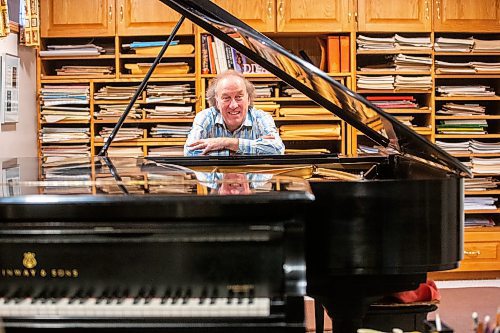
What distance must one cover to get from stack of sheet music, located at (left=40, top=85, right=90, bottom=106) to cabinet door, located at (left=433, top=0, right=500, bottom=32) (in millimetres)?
2636

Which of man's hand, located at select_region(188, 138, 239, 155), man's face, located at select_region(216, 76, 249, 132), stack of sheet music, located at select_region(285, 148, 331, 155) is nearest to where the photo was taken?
man's hand, located at select_region(188, 138, 239, 155)

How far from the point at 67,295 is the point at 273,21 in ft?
13.6

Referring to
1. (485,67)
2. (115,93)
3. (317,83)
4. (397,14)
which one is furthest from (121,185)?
(485,67)

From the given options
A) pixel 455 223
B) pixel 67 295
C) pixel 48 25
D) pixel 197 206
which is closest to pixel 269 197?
pixel 197 206

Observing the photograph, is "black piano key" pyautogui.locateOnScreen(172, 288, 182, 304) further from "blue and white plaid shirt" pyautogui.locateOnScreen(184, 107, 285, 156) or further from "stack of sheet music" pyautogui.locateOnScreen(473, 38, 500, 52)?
"stack of sheet music" pyautogui.locateOnScreen(473, 38, 500, 52)

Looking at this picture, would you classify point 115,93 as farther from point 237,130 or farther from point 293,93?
point 237,130

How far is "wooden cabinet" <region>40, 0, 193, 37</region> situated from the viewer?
5977 mm

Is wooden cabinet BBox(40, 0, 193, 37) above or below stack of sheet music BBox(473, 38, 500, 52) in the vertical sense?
above

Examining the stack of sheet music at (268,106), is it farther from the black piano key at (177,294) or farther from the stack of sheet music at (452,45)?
the black piano key at (177,294)

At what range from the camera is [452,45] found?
6.12 meters

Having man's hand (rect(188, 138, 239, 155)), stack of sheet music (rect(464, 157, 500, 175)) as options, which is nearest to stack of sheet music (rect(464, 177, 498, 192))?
stack of sheet music (rect(464, 157, 500, 175))

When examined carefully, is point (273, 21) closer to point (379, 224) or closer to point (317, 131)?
point (317, 131)

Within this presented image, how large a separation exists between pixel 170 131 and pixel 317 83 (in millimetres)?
3187

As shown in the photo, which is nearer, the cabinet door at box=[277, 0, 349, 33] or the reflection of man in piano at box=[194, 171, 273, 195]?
the reflection of man in piano at box=[194, 171, 273, 195]
